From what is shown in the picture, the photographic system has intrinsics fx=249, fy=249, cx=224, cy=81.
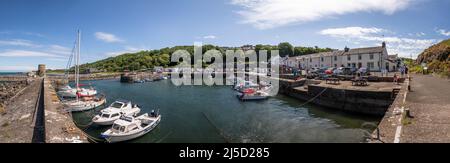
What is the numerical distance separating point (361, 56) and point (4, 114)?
224 feet

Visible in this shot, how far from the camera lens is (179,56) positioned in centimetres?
14712

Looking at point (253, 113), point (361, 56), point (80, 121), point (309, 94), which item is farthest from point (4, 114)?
point (361, 56)

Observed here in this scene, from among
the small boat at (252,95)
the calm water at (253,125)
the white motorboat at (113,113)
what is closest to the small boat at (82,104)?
the calm water at (253,125)

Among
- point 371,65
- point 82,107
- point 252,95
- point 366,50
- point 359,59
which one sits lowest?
point 82,107

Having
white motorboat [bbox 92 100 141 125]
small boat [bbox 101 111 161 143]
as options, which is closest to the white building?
white motorboat [bbox 92 100 141 125]

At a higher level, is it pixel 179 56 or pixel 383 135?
pixel 179 56

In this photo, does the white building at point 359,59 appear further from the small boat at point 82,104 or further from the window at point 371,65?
the small boat at point 82,104

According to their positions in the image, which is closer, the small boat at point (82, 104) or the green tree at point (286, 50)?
the small boat at point (82, 104)

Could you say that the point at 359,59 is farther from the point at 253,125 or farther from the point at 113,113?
the point at 113,113

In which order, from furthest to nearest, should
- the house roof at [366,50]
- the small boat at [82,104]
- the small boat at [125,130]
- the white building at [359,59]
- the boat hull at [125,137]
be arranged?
the house roof at [366,50]
the white building at [359,59]
the small boat at [82,104]
the small boat at [125,130]
the boat hull at [125,137]

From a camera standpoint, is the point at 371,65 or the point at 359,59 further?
the point at 359,59

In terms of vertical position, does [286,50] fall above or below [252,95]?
above

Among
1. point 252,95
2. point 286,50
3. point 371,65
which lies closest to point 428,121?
point 252,95
